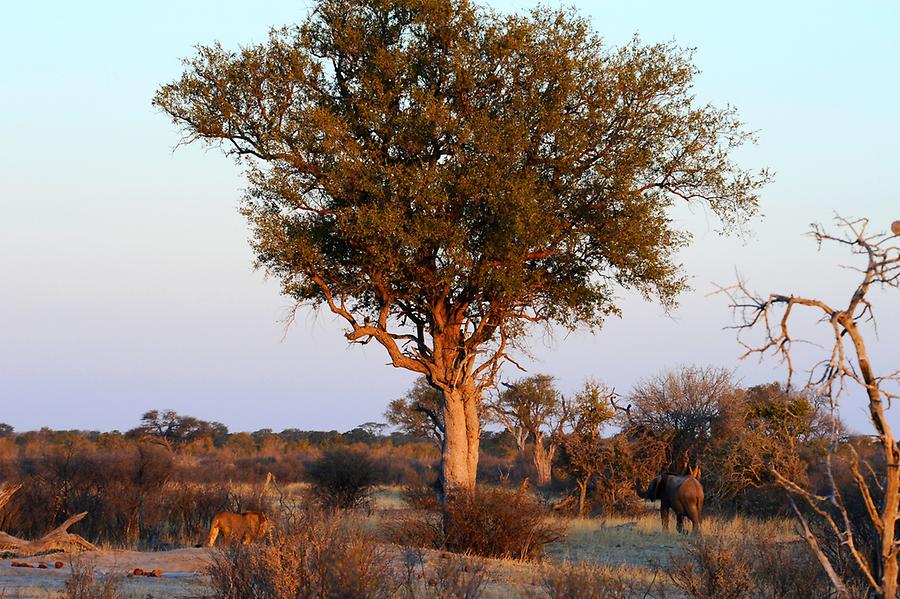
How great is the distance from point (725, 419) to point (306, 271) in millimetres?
13613

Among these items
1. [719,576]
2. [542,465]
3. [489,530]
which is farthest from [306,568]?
[542,465]

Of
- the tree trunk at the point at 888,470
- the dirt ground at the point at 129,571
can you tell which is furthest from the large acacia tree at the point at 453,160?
the tree trunk at the point at 888,470

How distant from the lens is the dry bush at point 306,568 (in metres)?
7.88

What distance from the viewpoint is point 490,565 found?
44.5ft

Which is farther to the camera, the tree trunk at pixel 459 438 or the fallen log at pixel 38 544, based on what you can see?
the tree trunk at pixel 459 438

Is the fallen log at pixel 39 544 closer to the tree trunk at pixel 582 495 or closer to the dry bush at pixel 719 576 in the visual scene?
the dry bush at pixel 719 576

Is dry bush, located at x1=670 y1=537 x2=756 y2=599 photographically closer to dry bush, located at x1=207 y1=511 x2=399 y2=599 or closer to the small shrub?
dry bush, located at x1=207 y1=511 x2=399 y2=599

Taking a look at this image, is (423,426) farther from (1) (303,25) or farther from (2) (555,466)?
(1) (303,25)

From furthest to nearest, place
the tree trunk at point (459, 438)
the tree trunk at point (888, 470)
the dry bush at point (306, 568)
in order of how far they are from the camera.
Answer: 1. the tree trunk at point (459, 438)
2. the dry bush at point (306, 568)
3. the tree trunk at point (888, 470)

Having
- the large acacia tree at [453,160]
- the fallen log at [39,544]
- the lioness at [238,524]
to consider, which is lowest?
the fallen log at [39,544]

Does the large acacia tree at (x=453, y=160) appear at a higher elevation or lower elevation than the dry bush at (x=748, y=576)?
higher

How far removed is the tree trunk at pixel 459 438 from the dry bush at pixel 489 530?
169 inches

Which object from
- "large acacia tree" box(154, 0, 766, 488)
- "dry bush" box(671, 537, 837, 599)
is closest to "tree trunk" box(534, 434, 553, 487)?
"large acacia tree" box(154, 0, 766, 488)

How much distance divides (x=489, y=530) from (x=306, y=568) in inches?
328
